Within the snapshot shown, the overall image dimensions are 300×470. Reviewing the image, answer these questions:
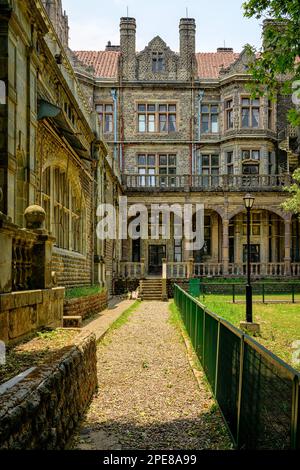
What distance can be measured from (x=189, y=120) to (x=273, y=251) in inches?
428

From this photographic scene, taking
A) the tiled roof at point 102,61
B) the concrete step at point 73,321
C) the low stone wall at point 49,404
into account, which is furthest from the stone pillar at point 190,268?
the low stone wall at point 49,404

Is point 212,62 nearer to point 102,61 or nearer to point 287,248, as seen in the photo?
point 102,61

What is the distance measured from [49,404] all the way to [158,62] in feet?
114

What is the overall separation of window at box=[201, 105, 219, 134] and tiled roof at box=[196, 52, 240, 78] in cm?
272

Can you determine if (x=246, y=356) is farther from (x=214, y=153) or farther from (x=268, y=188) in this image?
(x=214, y=153)

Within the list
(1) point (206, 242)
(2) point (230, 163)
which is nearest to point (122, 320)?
(1) point (206, 242)

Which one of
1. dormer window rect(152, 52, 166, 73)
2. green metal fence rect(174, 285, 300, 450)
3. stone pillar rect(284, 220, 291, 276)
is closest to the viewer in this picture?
green metal fence rect(174, 285, 300, 450)

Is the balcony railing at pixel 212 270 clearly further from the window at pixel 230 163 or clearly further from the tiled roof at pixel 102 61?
the tiled roof at pixel 102 61

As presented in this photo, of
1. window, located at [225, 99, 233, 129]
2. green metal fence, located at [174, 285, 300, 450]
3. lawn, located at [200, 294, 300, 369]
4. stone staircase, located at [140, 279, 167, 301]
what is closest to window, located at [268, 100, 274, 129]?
window, located at [225, 99, 233, 129]

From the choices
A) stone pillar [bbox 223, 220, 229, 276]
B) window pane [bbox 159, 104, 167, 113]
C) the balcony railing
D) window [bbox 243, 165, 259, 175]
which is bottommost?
the balcony railing

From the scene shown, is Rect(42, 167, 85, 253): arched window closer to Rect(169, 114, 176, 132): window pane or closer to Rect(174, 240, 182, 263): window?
Rect(174, 240, 182, 263): window

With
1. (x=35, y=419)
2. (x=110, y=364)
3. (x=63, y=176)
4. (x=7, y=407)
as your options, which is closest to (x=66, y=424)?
(x=35, y=419)

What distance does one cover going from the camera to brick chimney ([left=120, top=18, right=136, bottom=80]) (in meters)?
35.7

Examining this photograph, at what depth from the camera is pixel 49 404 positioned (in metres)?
4.21
